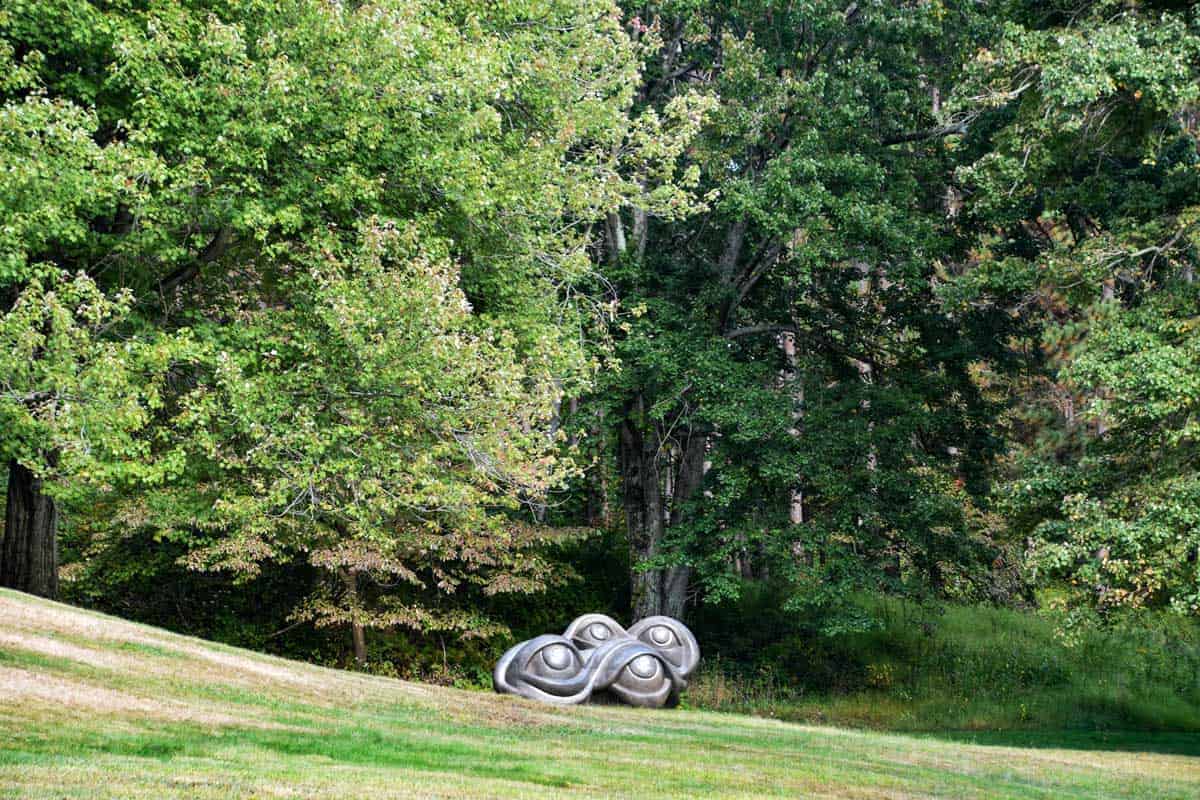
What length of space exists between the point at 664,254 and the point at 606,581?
306 inches

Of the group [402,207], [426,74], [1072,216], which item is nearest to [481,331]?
[402,207]

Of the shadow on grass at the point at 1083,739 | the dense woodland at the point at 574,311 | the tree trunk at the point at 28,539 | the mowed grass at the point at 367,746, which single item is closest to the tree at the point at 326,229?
the dense woodland at the point at 574,311

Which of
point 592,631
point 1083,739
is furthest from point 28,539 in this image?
point 1083,739

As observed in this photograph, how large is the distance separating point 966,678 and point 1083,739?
368 cm

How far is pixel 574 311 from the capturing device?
1950cm

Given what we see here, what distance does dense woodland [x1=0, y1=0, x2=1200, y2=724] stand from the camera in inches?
556

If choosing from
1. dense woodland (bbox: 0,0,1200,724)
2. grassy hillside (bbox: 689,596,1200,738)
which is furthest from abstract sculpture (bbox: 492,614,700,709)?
grassy hillside (bbox: 689,596,1200,738)

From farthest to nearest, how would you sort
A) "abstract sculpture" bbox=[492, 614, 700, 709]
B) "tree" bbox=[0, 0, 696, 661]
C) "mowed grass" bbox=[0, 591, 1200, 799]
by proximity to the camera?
"abstract sculpture" bbox=[492, 614, 700, 709], "tree" bbox=[0, 0, 696, 661], "mowed grass" bbox=[0, 591, 1200, 799]

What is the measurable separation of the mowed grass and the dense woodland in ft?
6.89

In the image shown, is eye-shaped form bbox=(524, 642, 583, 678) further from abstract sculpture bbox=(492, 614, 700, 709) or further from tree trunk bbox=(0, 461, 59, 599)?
tree trunk bbox=(0, 461, 59, 599)

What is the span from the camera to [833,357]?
2488cm

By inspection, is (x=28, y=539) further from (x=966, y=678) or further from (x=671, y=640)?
(x=966, y=678)

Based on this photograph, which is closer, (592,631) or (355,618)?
(592,631)

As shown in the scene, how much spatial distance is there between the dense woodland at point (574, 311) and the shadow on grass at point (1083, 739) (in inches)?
103
